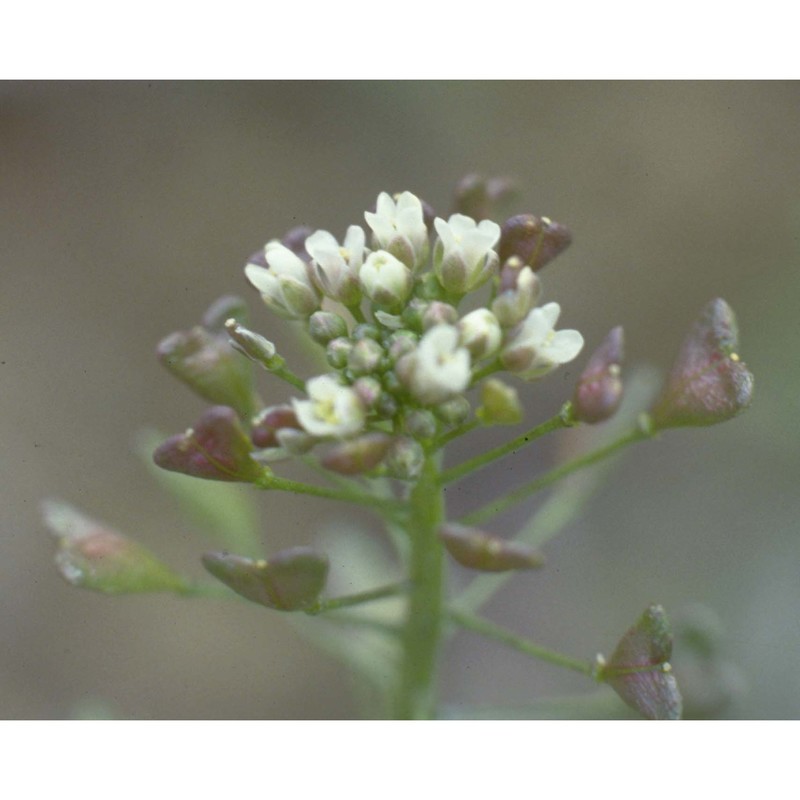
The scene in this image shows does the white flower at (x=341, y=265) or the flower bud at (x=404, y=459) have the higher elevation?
the white flower at (x=341, y=265)

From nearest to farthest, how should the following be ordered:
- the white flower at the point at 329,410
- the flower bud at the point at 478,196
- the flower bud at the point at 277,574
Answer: the white flower at the point at 329,410 → the flower bud at the point at 277,574 → the flower bud at the point at 478,196

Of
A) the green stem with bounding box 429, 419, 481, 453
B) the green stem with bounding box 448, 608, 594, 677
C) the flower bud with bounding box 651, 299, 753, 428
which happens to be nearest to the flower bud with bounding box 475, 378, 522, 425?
the green stem with bounding box 429, 419, 481, 453

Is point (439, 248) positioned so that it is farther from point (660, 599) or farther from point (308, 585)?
point (660, 599)

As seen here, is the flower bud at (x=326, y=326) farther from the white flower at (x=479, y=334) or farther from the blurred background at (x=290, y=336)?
the blurred background at (x=290, y=336)

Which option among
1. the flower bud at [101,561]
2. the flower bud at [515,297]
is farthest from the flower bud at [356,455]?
the flower bud at [101,561]

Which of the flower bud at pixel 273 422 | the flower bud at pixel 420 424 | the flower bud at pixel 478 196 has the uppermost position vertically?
the flower bud at pixel 478 196
